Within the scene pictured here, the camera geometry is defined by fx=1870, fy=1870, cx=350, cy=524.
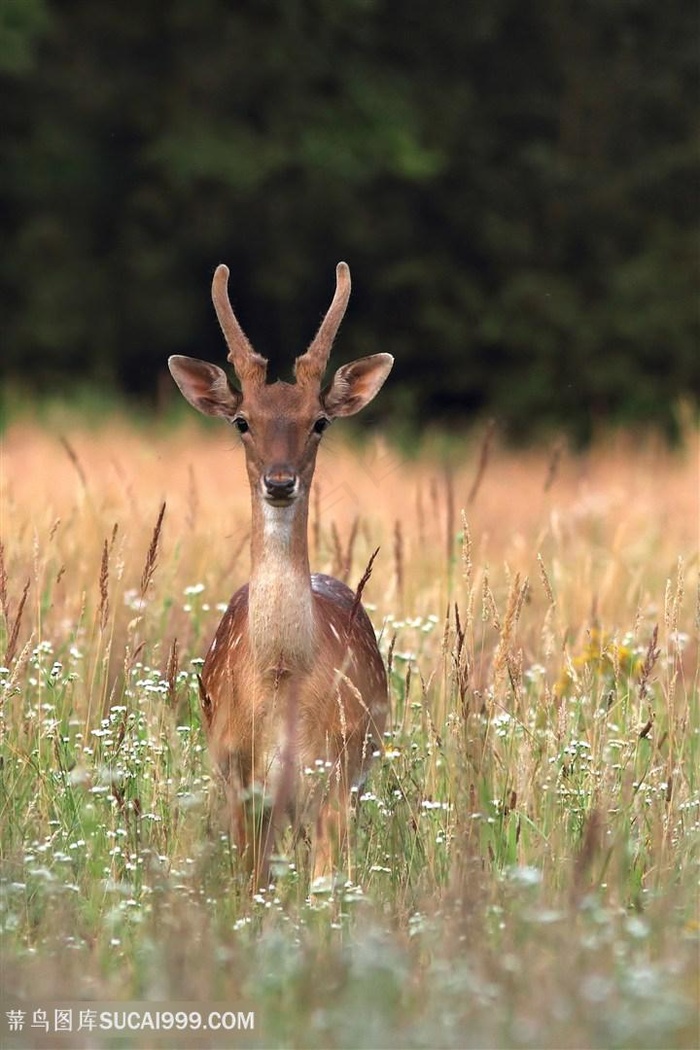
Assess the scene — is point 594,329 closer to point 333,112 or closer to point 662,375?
point 662,375

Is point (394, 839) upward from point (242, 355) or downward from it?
downward

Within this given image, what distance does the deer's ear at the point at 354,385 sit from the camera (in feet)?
17.0

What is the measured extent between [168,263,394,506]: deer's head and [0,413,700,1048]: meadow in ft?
1.16

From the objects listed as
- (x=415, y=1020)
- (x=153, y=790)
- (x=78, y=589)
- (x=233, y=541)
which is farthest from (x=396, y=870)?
(x=233, y=541)

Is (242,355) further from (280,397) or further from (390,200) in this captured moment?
(390,200)

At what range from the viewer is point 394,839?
4.46m

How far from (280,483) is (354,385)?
0.62 meters

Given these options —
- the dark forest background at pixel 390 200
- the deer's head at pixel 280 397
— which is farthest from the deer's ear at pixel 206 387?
the dark forest background at pixel 390 200

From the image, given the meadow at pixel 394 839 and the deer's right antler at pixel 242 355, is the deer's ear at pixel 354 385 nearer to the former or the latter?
the deer's right antler at pixel 242 355

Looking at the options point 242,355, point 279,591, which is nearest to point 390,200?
point 242,355

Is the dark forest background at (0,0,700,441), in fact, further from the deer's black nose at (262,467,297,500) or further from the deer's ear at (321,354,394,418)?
the deer's black nose at (262,467,297,500)

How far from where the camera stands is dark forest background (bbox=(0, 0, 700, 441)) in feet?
69.8

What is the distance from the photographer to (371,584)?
24.0 ft

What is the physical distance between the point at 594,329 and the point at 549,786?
1746 centimetres
